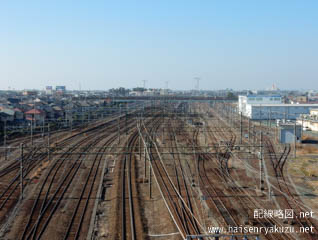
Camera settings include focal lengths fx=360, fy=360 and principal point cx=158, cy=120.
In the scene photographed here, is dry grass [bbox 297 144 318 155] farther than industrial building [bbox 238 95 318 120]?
No

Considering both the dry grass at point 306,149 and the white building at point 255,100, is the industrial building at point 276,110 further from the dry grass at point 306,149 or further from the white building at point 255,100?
the dry grass at point 306,149

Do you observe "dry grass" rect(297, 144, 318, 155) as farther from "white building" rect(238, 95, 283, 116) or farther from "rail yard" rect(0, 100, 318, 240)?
"white building" rect(238, 95, 283, 116)

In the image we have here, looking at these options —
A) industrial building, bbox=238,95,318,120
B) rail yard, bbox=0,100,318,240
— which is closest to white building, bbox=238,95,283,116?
industrial building, bbox=238,95,318,120

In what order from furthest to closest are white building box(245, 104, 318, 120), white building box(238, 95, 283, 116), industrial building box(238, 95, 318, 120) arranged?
white building box(238, 95, 283, 116)
white building box(245, 104, 318, 120)
industrial building box(238, 95, 318, 120)

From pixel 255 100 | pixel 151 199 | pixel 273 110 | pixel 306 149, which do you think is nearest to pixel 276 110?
pixel 273 110

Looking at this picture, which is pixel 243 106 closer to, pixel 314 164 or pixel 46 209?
pixel 314 164

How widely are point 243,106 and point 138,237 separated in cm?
4158

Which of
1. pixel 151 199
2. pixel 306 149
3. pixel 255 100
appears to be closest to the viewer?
pixel 151 199

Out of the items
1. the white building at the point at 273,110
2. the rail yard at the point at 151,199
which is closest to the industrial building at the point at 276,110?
the white building at the point at 273,110

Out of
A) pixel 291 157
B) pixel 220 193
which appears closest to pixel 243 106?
pixel 291 157

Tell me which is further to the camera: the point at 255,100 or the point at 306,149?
the point at 255,100

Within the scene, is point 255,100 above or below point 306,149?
above

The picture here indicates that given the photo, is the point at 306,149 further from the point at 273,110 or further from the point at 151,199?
the point at 273,110

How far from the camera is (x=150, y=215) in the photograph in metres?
9.85
